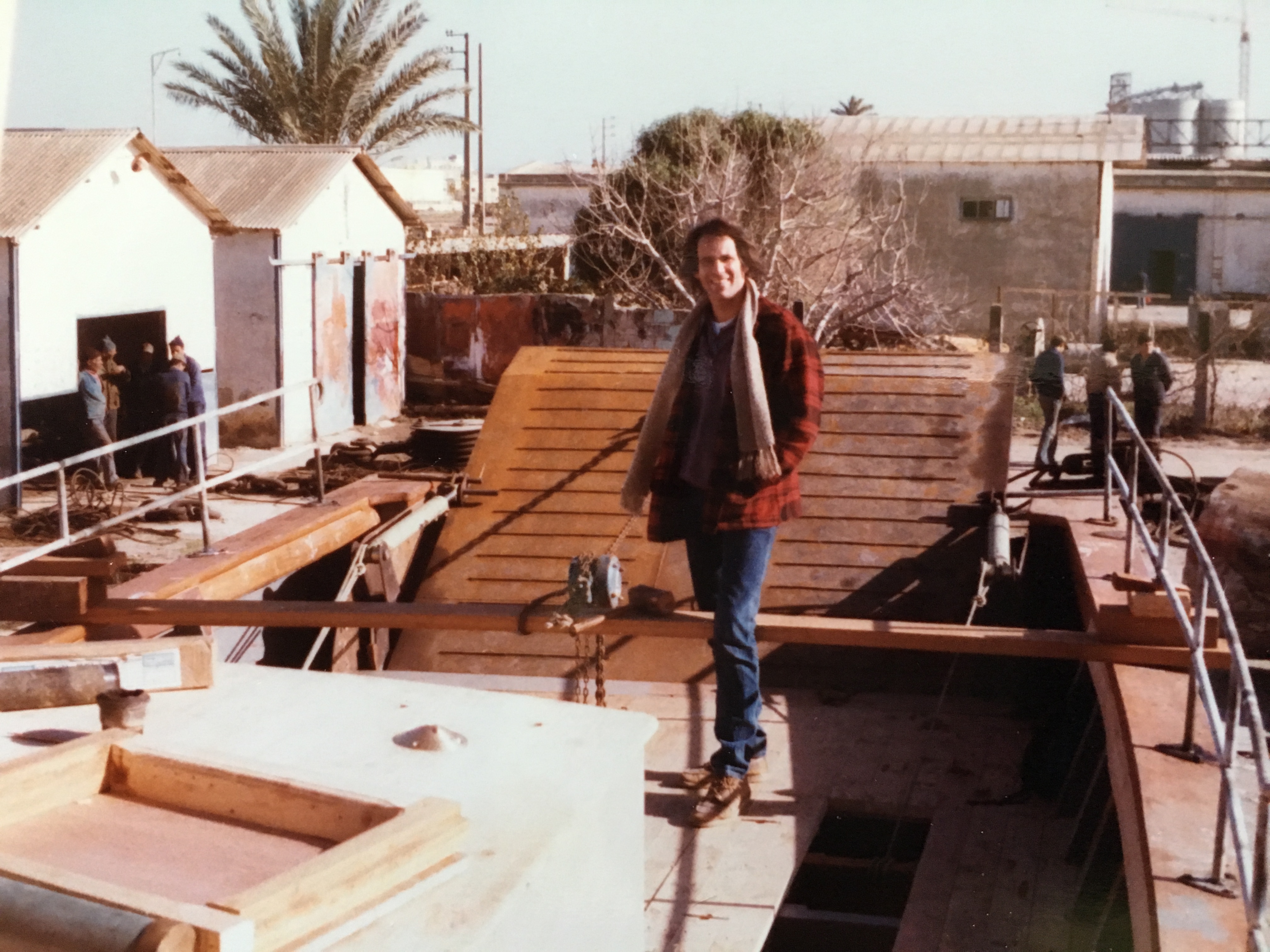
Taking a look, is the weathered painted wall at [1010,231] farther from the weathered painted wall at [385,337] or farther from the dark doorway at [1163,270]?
the weathered painted wall at [385,337]

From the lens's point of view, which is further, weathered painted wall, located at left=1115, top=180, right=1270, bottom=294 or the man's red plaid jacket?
weathered painted wall, located at left=1115, top=180, right=1270, bottom=294

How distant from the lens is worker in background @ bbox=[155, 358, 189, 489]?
16922 mm

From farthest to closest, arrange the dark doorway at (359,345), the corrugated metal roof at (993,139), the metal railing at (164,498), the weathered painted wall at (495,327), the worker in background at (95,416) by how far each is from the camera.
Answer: the corrugated metal roof at (993,139), the weathered painted wall at (495,327), the dark doorway at (359,345), the worker in background at (95,416), the metal railing at (164,498)

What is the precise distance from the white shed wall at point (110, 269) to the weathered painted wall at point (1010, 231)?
15.9 metres

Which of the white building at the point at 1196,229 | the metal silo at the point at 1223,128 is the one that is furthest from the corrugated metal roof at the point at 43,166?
the metal silo at the point at 1223,128

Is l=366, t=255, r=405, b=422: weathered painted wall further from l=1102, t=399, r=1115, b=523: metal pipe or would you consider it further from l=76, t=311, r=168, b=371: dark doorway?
l=1102, t=399, r=1115, b=523: metal pipe

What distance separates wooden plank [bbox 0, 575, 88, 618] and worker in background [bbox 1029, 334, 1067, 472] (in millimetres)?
13993

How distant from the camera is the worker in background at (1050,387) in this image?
17562 millimetres

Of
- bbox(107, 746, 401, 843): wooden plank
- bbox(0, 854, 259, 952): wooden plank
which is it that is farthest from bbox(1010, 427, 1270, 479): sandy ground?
bbox(0, 854, 259, 952): wooden plank

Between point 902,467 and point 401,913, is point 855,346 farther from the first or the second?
point 401,913

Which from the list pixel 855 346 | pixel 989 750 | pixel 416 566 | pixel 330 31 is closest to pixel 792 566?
pixel 989 750

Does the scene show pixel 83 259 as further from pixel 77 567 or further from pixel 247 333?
pixel 77 567

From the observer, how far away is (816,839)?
5387mm

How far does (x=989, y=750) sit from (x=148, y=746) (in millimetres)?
3777
